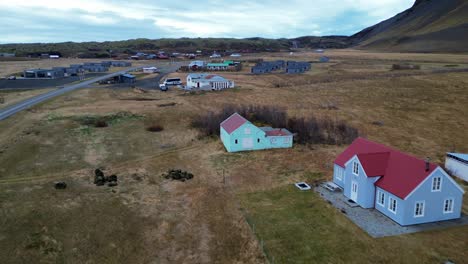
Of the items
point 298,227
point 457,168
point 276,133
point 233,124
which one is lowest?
point 298,227

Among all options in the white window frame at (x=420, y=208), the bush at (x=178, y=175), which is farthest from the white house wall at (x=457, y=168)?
the bush at (x=178, y=175)

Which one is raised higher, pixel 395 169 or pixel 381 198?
pixel 395 169

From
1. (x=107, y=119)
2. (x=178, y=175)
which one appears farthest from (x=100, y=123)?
(x=178, y=175)

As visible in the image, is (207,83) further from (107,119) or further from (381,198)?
(381,198)

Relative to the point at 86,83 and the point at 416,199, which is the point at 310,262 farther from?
the point at 86,83

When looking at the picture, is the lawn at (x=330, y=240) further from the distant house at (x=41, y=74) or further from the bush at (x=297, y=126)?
the distant house at (x=41, y=74)

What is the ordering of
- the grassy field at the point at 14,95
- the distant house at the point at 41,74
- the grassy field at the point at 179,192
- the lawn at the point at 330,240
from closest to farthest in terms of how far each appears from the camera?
the lawn at the point at 330,240
the grassy field at the point at 179,192
the grassy field at the point at 14,95
the distant house at the point at 41,74
